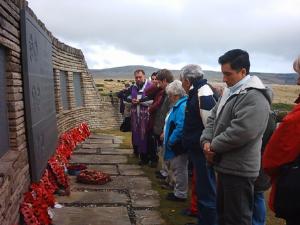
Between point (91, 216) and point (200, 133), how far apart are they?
6.16 ft

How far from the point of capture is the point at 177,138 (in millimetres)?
5723

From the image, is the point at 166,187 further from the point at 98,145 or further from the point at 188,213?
the point at 98,145

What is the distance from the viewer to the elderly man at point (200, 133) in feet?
15.3

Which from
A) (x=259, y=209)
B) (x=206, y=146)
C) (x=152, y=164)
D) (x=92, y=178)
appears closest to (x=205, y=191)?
(x=259, y=209)

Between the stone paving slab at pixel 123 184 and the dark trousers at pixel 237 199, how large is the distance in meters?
3.38

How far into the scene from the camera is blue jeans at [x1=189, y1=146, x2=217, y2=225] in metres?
4.67

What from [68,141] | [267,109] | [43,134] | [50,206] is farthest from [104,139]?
[267,109]

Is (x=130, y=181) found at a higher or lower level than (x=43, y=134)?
lower

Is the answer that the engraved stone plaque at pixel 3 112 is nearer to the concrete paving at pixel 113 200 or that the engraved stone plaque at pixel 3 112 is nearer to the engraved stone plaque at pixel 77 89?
the concrete paving at pixel 113 200

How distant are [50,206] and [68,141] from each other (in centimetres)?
484

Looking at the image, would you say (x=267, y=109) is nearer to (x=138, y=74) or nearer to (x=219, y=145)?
(x=219, y=145)

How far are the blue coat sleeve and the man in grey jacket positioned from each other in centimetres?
173

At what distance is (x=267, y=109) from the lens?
3.66 meters

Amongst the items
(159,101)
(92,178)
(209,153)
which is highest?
(159,101)
